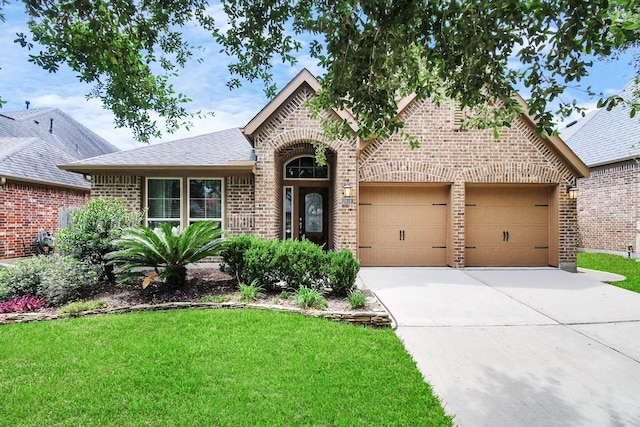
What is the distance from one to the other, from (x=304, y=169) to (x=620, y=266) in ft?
34.8

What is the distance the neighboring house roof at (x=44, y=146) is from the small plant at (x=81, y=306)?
29.4 feet

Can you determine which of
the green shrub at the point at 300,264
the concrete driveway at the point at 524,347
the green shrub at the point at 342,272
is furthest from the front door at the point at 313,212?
the green shrub at the point at 342,272

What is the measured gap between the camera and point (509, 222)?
10.0m

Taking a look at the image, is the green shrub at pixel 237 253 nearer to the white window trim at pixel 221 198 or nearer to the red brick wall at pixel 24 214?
the white window trim at pixel 221 198

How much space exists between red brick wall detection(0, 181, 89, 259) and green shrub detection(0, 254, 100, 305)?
728 cm

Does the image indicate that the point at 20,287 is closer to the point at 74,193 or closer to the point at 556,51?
the point at 556,51

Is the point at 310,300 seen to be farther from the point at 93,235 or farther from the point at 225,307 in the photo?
the point at 93,235

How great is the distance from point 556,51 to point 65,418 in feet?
17.0

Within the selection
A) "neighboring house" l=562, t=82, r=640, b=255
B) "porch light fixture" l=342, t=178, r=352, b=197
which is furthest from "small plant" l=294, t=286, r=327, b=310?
"neighboring house" l=562, t=82, r=640, b=255

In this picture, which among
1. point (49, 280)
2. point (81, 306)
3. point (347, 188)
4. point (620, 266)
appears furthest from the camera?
point (620, 266)

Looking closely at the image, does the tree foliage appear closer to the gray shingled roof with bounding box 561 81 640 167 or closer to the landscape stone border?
the landscape stone border

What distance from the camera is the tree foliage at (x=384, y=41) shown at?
2.90 meters

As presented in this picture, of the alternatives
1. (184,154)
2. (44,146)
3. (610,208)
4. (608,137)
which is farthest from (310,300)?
(608,137)

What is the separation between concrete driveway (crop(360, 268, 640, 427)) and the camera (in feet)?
9.93
